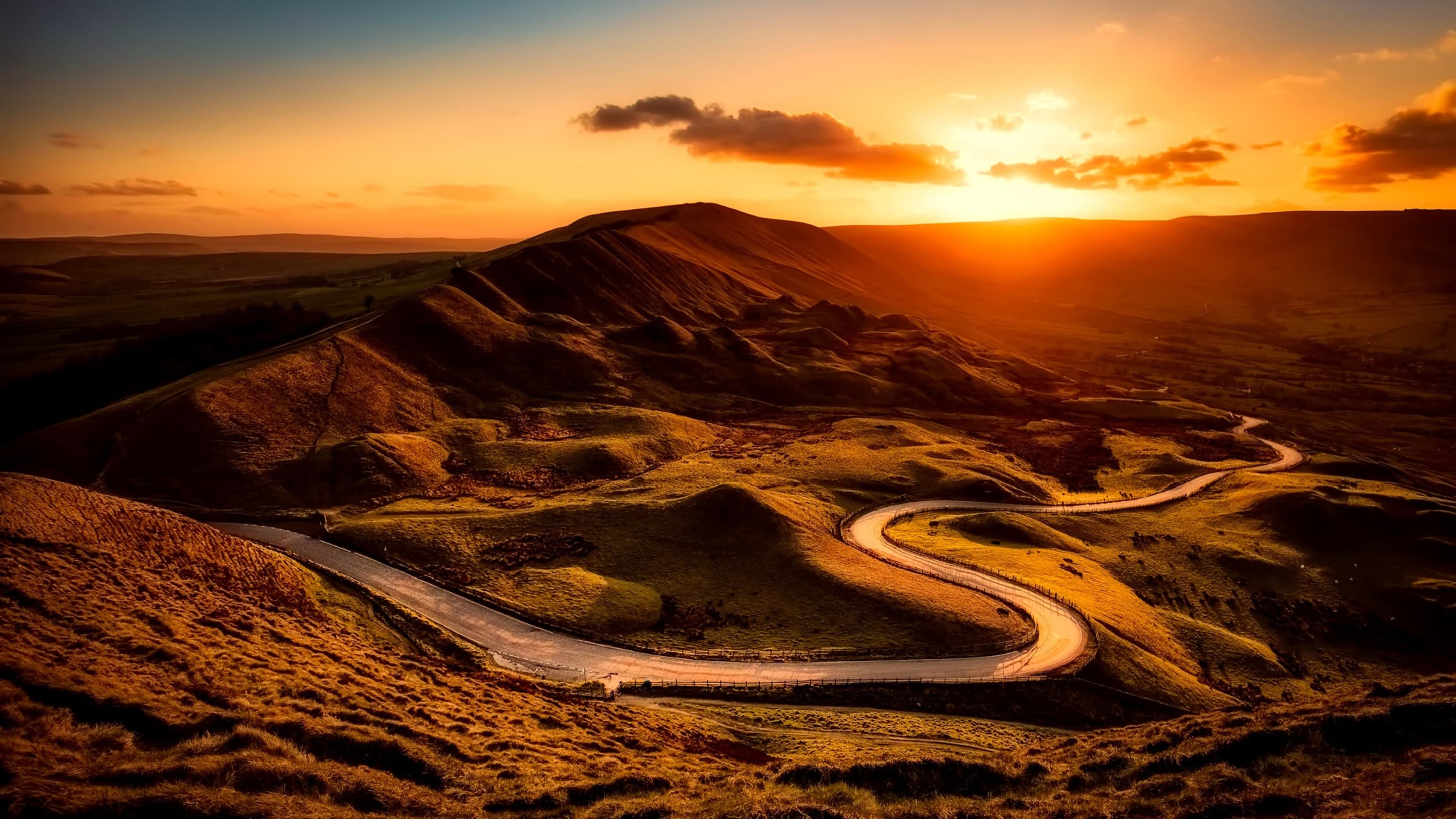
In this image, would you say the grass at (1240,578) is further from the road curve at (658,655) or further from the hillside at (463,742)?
the hillside at (463,742)

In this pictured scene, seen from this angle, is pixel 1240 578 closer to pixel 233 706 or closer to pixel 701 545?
pixel 701 545

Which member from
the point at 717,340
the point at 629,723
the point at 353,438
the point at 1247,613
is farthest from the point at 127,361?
the point at 1247,613

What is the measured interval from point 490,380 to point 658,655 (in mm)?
83337

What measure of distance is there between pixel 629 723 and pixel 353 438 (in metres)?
65.6

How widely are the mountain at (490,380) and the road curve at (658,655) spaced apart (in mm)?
15483

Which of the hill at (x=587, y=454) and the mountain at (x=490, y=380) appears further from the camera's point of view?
the mountain at (x=490, y=380)

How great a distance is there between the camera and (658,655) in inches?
1964

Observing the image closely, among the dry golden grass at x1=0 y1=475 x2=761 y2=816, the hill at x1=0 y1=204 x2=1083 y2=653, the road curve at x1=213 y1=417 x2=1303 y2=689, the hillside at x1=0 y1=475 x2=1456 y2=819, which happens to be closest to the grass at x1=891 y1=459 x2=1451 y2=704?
the road curve at x1=213 y1=417 x2=1303 y2=689

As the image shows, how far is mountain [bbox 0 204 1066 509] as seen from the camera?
77625mm

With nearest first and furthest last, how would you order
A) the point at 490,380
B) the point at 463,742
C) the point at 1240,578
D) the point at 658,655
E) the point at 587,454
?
the point at 463,742 → the point at 658,655 → the point at 1240,578 → the point at 587,454 → the point at 490,380

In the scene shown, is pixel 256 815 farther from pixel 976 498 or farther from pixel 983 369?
pixel 983 369

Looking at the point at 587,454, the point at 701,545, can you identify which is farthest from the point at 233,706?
the point at 587,454

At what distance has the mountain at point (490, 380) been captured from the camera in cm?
7762

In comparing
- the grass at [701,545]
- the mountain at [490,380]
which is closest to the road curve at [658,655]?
the grass at [701,545]
